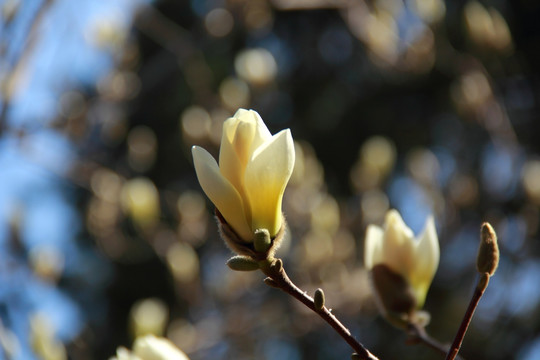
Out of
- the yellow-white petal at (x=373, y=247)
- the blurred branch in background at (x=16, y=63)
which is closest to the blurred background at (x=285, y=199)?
the blurred branch in background at (x=16, y=63)

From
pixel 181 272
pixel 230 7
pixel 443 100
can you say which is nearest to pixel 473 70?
pixel 230 7

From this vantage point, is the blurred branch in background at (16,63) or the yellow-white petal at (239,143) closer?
the yellow-white petal at (239,143)

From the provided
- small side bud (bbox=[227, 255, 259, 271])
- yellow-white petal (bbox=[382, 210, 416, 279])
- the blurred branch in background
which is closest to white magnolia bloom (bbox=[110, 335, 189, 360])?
small side bud (bbox=[227, 255, 259, 271])

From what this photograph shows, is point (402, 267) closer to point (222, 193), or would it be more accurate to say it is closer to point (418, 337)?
point (418, 337)

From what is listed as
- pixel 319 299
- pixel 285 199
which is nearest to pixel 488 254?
pixel 319 299

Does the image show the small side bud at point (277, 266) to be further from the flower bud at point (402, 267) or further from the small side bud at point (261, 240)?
the flower bud at point (402, 267)
